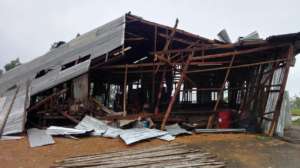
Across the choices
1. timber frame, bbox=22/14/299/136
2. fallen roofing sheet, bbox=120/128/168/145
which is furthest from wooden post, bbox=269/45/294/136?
fallen roofing sheet, bbox=120/128/168/145

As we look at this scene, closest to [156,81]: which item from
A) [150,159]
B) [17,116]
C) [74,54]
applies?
[74,54]

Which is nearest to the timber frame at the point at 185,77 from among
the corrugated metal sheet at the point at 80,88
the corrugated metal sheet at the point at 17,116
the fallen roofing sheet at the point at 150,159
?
the corrugated metal sheet at the point at 80,88

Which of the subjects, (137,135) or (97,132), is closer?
(137,135)

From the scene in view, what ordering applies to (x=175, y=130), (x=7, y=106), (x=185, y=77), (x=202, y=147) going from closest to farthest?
(x=202, y=147), (x=175, y=130), (x=185, y=77), (x=7, y=106)

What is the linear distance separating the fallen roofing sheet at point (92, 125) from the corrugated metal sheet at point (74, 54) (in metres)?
1.87

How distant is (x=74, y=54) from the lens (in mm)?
13195

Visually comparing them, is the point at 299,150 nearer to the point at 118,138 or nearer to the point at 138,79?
the point at 118,138

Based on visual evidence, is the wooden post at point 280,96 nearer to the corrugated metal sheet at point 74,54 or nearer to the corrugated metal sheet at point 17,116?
the corrugated metal sheet at point 74,54

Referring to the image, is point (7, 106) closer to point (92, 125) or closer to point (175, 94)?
point (92, 125)

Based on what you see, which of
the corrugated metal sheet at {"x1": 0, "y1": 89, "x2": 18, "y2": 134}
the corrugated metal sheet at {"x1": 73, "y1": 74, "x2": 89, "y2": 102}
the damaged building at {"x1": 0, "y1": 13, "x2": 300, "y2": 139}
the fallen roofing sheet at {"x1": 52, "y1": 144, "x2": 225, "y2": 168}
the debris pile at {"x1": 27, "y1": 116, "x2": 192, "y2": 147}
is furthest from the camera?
the corrugated metal sheet at {"x1": 73, "y1": 74, "x2": 89, "y2": 102}

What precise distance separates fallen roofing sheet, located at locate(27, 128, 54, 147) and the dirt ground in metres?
0.18

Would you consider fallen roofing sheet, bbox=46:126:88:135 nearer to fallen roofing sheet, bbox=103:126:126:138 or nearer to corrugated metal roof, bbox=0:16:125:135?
fallen roofing sheet, bbox=103:126:126:138

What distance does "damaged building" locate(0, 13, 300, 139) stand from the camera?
10242 mm

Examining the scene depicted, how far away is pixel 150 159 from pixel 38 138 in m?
4.43
